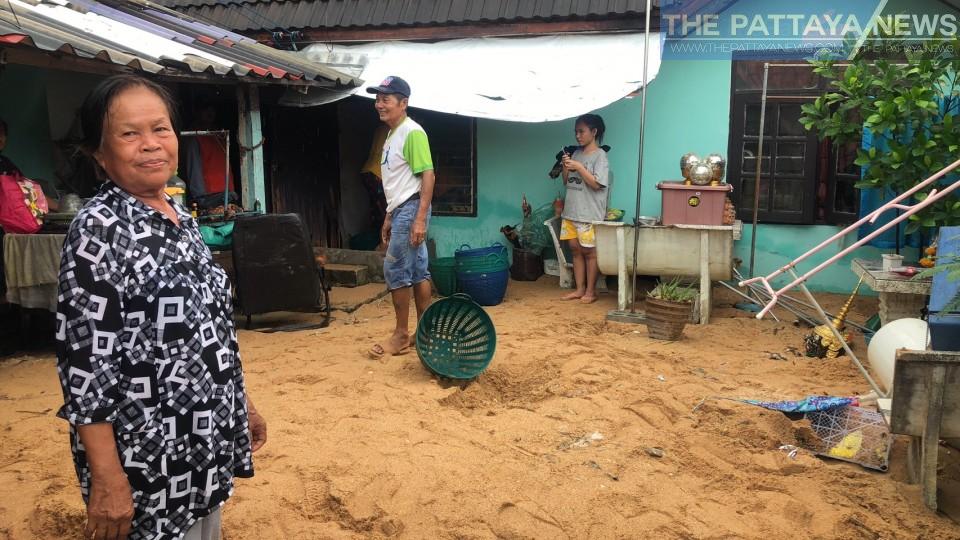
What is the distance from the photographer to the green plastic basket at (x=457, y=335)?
5.07 m

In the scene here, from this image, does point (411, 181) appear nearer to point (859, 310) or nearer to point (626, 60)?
point (626, 60)

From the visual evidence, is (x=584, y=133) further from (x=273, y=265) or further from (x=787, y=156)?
(x=273, y=265)

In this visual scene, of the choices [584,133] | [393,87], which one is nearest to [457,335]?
[393,87]

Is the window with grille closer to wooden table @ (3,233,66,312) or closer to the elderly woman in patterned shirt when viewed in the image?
wooden table @ (3,233,66,312)

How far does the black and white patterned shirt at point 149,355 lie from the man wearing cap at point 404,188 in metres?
3.29

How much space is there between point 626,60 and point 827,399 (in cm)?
416

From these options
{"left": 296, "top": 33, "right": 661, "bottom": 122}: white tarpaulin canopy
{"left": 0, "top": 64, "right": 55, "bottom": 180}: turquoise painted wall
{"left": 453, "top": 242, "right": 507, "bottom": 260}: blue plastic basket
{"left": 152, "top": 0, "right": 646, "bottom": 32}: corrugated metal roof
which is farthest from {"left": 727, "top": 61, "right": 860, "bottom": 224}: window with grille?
{"left": 0, "top": 64, "right": 55, "bottom": 180}: turquoise painted wall

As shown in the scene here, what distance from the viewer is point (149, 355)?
1.81 meters

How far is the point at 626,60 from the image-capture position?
23.7 feet

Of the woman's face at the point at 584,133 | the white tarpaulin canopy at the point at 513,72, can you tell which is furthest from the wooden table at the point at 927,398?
the woman's face at the point at 584,133

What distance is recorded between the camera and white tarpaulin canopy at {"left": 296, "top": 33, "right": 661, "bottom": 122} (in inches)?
276

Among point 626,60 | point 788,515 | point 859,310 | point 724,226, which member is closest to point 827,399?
point 788,515

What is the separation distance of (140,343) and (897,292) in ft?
17.6

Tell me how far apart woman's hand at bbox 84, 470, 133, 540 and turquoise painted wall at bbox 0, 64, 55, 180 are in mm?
6697
